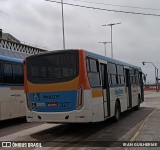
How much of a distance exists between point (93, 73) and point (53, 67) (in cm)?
151

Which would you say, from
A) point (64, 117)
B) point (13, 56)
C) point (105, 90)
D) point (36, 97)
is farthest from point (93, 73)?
point (13, 56)

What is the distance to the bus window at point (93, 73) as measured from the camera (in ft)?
41.1

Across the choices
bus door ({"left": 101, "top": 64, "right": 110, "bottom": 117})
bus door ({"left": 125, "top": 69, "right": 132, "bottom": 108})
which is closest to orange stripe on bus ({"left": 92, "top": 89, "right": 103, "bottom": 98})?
bus door ({"left": 101, "top": 64, "right": 110, "bottom": 117})

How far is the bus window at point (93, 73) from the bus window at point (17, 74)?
14.4 feet

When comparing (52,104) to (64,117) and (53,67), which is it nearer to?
(64,117)

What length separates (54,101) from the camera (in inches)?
480

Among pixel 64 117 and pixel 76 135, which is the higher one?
pixel 64 117

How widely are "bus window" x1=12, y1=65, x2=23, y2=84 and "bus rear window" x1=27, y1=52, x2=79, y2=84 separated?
10.5 feet

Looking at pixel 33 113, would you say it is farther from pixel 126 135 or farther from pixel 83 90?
pixel 126 135

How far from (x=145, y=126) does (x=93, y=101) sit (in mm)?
2975

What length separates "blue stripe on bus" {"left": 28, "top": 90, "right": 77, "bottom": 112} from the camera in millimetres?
11938

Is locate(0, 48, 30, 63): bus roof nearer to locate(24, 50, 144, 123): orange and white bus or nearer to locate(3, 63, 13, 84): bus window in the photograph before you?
locate(3, 63, 13, 84): bus window

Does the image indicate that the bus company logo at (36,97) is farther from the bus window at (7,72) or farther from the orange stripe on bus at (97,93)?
the bus window at (7,72)

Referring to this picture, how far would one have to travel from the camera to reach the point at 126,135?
11938 mm
